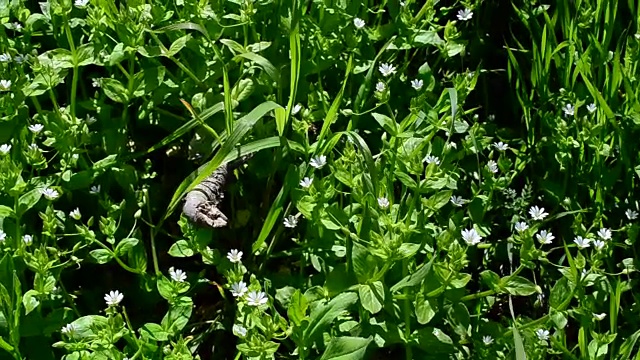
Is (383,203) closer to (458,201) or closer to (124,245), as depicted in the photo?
(458,201)

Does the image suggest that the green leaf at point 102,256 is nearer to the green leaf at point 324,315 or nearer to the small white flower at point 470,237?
the green leaf at point 324,315

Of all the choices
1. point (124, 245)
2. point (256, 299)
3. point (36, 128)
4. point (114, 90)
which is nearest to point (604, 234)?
point (256, 299)

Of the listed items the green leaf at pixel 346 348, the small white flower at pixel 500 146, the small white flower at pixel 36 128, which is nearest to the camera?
the green leaf at pixel 346 348

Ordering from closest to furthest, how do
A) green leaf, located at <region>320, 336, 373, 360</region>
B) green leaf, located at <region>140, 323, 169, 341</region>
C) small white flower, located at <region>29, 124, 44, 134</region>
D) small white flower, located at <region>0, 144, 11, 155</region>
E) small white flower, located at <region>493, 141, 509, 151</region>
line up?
1. green leaf, located at <region>320, 336, 373, 360</region>
2. green leaf, located at <region>140, 323, 169, 341</region>
3. small white flower, located at <region>0, 144, 11, 155</region>
4. small white flower, located at <region>29, 124, 44, 134</region>
5. small white flower, located at <region>493, 141, 509, 151</region>

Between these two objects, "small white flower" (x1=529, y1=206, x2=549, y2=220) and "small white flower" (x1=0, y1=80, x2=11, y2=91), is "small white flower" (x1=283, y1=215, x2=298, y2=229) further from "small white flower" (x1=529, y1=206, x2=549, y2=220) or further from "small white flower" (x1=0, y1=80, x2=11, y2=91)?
"small white flower" (x1=0, y1=80, x2=11, y2=91)

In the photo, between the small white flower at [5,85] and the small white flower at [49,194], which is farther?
the small white flower at [5,85]

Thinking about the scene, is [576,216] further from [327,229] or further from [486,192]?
[327,229]

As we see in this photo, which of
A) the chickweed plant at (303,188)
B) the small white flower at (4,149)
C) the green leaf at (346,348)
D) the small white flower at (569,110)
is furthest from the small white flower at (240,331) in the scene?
the small white flower at (569,110)

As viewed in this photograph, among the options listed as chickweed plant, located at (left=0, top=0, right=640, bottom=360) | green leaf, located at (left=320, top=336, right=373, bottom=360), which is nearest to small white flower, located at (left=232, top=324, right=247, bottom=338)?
chickweed plant, located at (left=0, top=0, right=640, bottom=360)
